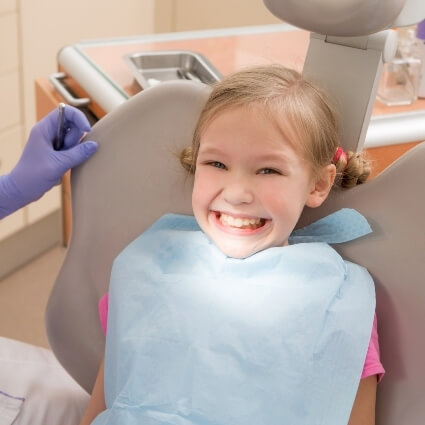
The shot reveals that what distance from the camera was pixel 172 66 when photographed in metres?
1.86

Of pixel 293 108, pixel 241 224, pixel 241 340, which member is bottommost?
pixel 241 340

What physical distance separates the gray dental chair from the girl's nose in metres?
0.16

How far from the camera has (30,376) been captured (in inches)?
51.6

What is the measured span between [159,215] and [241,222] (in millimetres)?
207

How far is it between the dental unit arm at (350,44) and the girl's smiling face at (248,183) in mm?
104

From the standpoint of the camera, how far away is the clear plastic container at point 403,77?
174 centimetres

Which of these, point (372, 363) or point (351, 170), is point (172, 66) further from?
point (372, 363)

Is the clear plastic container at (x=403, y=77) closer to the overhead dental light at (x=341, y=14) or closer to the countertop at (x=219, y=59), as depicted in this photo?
the countertop at (x=219, y=59)

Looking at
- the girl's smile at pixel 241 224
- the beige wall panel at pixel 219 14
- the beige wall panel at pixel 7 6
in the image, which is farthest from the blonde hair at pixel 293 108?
the beige wall panel at pixel 219 14

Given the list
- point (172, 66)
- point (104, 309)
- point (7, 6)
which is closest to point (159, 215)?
point (104, 309)

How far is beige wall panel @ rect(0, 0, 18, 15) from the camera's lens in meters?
2.19

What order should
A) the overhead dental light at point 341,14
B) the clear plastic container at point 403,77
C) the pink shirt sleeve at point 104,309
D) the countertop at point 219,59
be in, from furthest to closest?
the clear plastic container at point 403,77
the countertop at point 219,59
the pink shirt sleeve at point 104,309
the overhead dental light at point 341,14

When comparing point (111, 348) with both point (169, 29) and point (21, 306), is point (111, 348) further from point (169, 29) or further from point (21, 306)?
point (169, 29)

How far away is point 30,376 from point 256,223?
0.50 m
